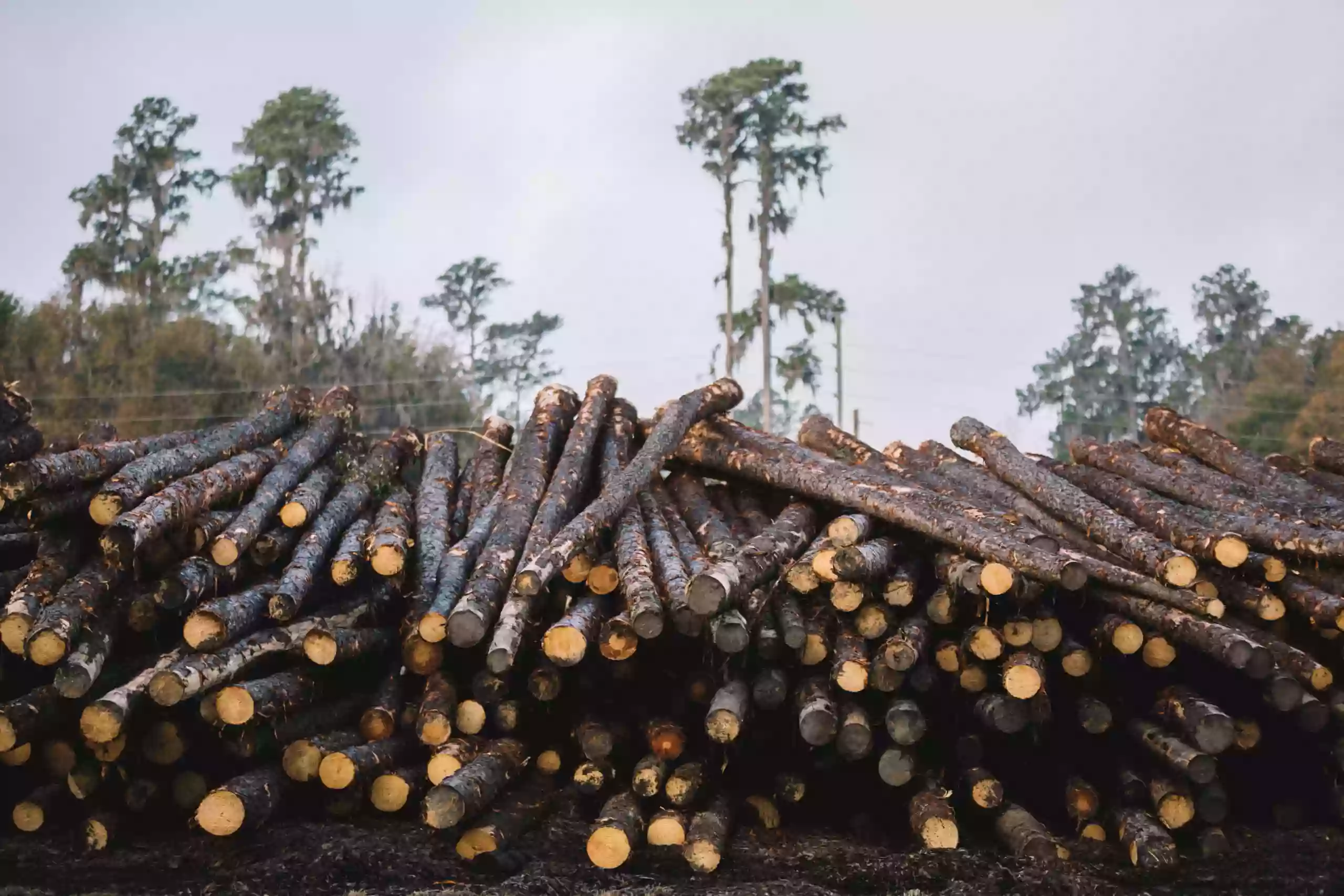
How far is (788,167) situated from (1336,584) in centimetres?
2909

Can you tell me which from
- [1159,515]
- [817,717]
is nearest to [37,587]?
[817,717]

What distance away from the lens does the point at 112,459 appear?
20.9 feet

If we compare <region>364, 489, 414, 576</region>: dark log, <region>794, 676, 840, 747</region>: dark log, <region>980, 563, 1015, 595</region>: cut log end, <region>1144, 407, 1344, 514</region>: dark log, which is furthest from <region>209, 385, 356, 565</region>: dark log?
<region>1144, 407, 1344, 514</region>: dark log

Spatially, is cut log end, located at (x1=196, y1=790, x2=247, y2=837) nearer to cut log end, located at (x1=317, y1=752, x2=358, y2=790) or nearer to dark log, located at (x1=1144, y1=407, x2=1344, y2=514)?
cut log end, located at (x1=317, y1=752, x2=358, y2=790)

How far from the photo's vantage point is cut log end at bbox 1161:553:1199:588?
232 inches

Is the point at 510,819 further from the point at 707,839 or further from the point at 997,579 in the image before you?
Answer: the point at 997,579

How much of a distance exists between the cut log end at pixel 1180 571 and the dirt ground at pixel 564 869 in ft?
4.35

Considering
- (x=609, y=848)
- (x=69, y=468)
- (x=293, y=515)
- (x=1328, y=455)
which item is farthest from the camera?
(x=1328, y=455)

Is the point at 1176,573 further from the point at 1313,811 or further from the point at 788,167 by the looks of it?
the point at 788,167

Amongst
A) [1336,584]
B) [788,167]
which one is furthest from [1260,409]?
[1336,584]

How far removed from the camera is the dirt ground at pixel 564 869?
4809 mm

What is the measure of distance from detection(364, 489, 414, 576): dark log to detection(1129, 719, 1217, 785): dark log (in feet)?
13.5

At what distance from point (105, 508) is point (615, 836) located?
3.25 meters

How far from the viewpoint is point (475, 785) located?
16.5 feet
